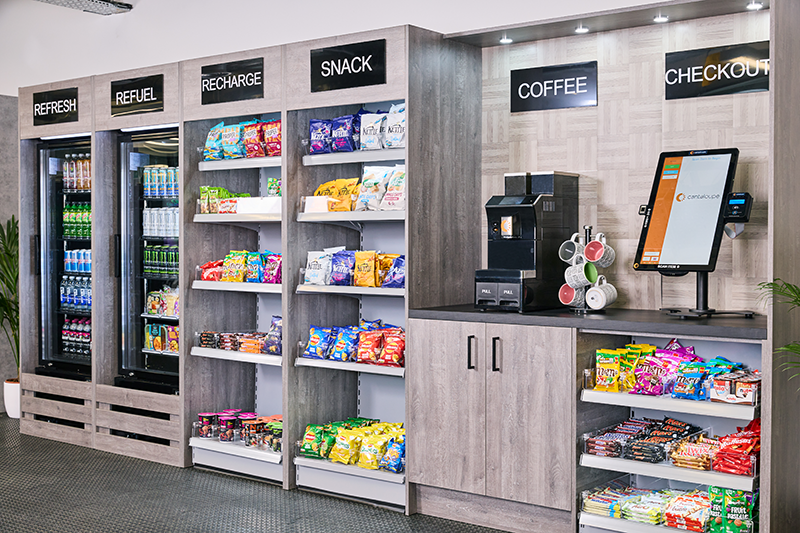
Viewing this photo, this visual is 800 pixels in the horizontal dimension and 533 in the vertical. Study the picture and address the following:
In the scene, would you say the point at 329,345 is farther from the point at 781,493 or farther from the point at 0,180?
the point at 0,180

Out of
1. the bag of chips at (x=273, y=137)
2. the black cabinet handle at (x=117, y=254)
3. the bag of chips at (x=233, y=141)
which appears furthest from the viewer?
the black cabinet handle at (x=117, y=254)

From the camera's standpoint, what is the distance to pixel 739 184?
4293mm

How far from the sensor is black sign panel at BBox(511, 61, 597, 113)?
4.80 metres

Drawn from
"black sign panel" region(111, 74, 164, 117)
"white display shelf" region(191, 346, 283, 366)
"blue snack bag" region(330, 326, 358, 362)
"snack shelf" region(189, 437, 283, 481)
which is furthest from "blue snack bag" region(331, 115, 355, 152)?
"snack shelf" region(189, 437, 283, 481)

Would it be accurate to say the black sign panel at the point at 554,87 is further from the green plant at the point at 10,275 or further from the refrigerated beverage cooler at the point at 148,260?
the green plant at the point at 10,275

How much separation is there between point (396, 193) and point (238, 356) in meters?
1.61

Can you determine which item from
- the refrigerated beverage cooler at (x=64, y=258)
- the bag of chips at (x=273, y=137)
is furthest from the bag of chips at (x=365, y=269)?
the refrigerated beverage cooler at (x=64, y=258)

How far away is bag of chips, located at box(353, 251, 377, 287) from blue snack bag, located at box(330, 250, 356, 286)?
0.21ft

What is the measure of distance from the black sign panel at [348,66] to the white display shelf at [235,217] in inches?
33.3

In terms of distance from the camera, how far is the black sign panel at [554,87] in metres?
4.80

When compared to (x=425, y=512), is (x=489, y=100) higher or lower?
higher

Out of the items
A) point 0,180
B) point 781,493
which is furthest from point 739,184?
point 0,180

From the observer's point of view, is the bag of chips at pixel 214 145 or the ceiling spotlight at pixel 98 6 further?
the ceiling spotlight at pixel 98 6

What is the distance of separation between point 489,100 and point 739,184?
1.59 meters
